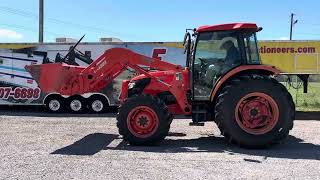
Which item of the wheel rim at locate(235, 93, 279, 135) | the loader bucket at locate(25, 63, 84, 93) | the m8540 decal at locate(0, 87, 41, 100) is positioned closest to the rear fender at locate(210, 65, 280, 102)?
the wheel rim at locate(235, 93, 279, 135)

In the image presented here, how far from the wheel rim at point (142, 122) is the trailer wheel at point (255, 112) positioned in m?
1.47

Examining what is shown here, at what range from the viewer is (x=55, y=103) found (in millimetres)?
20312

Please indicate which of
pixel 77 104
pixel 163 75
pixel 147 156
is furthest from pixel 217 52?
pixel 77 104

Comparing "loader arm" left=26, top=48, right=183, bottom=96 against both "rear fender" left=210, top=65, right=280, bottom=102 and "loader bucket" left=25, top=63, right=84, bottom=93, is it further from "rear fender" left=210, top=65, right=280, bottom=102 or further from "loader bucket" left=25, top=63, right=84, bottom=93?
"rear fender" left=210, top=65, right=280, bottom=102

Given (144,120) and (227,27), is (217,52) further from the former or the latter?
(144,120)

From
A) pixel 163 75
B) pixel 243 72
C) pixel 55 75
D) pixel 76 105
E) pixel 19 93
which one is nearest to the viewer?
pixel 243 72

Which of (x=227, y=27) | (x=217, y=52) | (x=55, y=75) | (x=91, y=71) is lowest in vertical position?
(x=55, y=75)

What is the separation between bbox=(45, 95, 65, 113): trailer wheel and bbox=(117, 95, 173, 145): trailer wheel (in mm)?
9628

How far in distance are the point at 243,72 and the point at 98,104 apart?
32.7ft

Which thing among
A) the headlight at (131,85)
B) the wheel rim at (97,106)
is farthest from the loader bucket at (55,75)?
the wheel rim at (97,106)

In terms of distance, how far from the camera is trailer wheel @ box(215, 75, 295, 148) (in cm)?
1059

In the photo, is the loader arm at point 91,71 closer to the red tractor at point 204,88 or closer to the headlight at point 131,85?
the red tractor at point 204,88

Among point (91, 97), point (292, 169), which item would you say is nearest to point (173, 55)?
point (91, 97)

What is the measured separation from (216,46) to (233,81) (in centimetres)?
96
